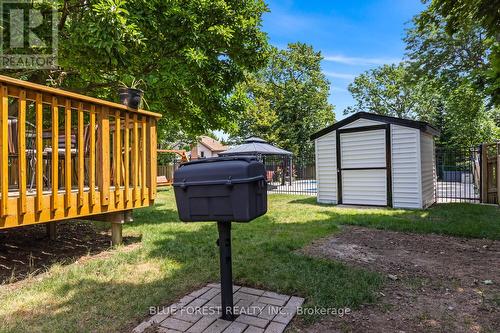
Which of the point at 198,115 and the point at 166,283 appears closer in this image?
the point at 166,283

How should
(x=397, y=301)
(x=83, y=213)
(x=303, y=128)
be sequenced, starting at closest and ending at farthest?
(x=397, y=301) < (x=83, y=213) < (x=303, y=128)

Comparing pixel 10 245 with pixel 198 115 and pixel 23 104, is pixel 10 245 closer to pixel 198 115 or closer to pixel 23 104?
pixel 23 104

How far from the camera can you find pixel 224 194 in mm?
2031

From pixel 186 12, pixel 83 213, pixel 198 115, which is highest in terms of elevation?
pixel 186 12

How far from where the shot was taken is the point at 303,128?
83.8 ft

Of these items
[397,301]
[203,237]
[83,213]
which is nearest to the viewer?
[397,301]

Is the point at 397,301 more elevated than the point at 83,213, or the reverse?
the point at 83,213

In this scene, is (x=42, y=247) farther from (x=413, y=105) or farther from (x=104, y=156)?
(x=413, y=105)

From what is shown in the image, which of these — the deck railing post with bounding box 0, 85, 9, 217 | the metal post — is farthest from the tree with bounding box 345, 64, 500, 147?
the deck railing post with bounding box 0, 85, 9, 217

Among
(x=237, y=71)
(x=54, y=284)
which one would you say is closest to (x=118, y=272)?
(x=54, y=284)

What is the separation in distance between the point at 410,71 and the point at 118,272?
13797 millimetres

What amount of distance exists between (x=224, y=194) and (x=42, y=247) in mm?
3573

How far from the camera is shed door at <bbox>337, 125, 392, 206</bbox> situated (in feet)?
25.7

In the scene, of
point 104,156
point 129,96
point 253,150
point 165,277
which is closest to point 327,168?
point 253,150
